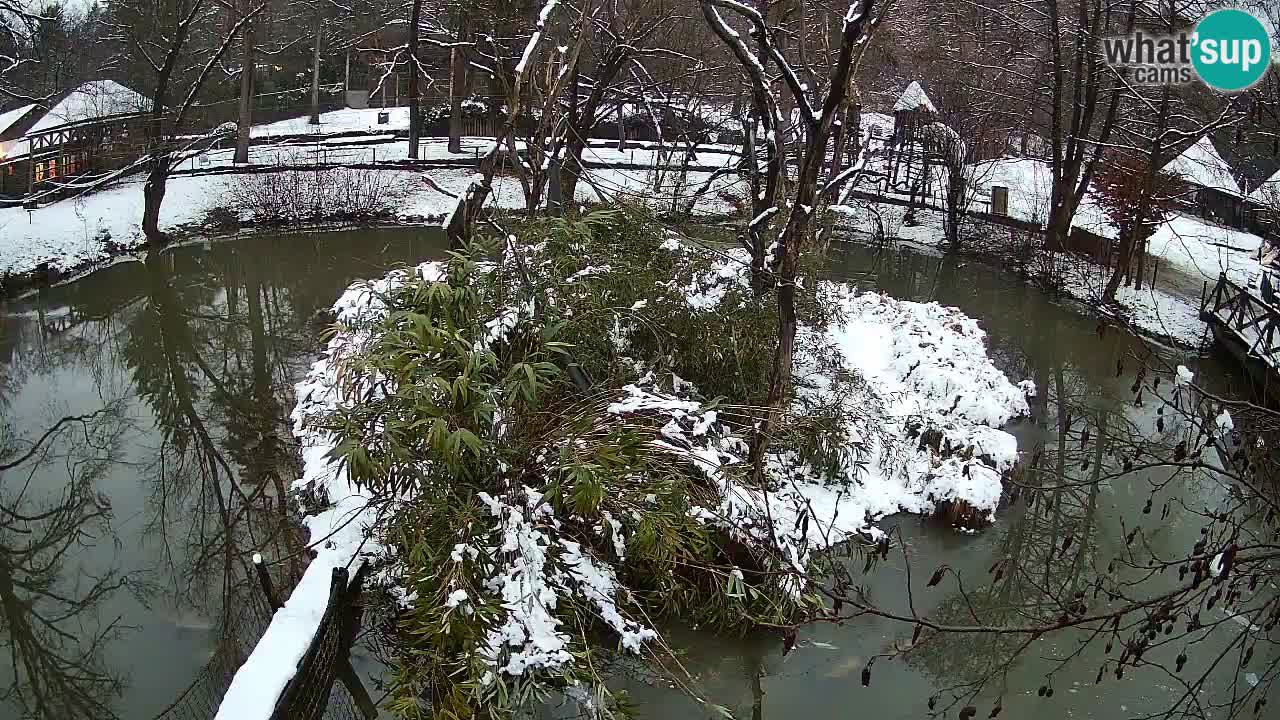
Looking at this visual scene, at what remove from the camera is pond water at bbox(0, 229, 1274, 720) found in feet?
21.2

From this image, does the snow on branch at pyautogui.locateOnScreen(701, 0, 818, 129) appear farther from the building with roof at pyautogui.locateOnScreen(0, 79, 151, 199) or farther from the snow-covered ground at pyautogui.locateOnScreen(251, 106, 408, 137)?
the snow-covered ground at pyautogui.locateOnScreen(251, 106, 408, 137)

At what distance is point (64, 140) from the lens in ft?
67.5

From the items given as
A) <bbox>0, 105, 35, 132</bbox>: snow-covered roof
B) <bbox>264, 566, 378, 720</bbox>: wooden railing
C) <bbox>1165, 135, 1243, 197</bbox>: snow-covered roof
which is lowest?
<bbox>264, 566, 378, 720</bbox>: wooden railing

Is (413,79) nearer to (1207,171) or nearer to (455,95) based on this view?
(455,95)

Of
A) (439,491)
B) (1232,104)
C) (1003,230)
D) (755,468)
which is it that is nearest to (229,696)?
(439,491)

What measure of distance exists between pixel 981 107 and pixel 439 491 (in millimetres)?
15974

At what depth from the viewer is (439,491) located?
5.76 m

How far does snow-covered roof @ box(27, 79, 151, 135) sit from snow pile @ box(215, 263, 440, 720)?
581 inches

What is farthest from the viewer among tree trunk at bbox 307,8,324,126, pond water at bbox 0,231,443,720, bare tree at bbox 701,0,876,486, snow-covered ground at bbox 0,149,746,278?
tree trunk at bbox 307,8,324,126

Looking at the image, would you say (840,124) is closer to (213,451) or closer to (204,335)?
(213,451)

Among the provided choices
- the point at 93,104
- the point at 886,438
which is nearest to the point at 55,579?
the point at 886,438

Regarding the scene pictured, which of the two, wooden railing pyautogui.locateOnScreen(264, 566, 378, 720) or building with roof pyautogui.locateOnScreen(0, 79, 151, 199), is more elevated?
building with roof pyautogui.locateOnScreen(0, 79, 151, 199)

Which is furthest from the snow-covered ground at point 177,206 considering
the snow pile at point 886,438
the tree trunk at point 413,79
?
the snow pile at point 886,438

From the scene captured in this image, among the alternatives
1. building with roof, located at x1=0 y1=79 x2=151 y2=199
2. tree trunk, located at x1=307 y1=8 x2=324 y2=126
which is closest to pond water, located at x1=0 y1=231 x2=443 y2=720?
building with roof, located at x1=0 y1=79 x2=151 y2=199
